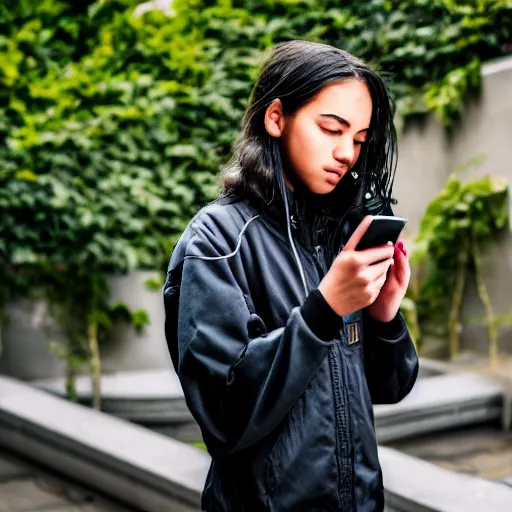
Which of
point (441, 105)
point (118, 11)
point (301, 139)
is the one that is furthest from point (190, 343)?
point (118, 11)

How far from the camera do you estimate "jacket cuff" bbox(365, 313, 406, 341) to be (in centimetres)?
146

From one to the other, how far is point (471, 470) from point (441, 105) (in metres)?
2.19

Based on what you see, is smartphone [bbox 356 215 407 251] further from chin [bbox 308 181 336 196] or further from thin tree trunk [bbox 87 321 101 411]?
thin tree trunk [bbox 87 321 101 411]

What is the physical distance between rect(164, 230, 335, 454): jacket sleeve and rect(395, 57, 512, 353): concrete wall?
11.9ft

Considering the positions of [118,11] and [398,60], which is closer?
[398,60]

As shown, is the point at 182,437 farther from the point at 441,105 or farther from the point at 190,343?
the point at 190,343

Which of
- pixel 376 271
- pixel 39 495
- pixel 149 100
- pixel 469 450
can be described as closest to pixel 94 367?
pixel 39 495

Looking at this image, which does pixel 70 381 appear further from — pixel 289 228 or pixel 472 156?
pixel 289 228

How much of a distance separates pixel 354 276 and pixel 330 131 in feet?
0.94

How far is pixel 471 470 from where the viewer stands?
369cm

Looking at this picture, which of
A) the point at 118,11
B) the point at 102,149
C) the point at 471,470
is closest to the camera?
the point at 471,470

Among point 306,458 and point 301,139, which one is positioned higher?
point 301,139

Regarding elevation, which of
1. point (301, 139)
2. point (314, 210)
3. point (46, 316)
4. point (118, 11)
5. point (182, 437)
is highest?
point (118, 11)

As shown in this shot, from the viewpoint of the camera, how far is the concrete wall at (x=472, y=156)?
4645 mm
